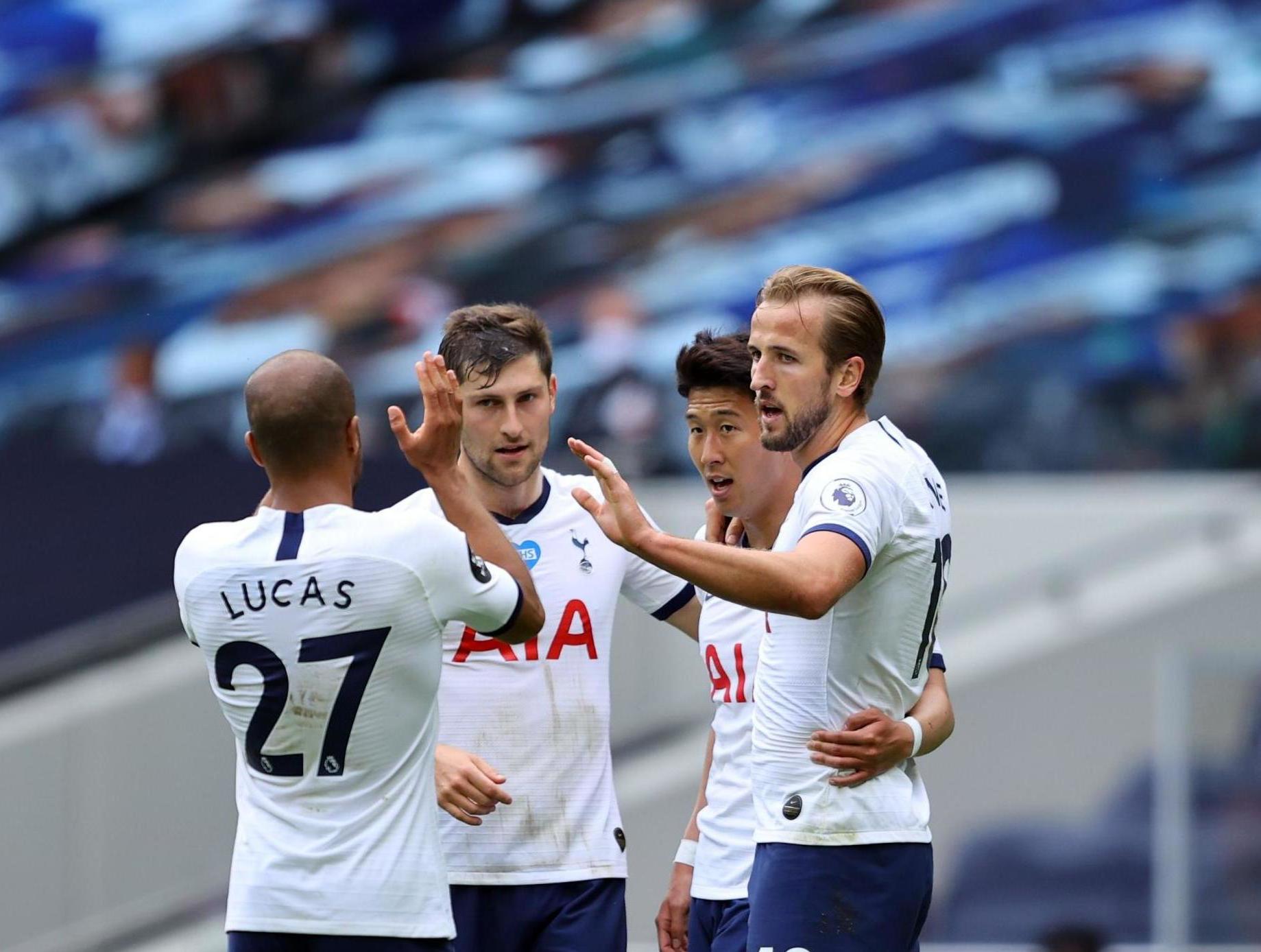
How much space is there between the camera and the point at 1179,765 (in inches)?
342

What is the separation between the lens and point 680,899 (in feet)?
14.6

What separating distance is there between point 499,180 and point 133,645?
265 inches

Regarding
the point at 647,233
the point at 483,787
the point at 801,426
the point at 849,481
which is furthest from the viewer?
the point at 647,233

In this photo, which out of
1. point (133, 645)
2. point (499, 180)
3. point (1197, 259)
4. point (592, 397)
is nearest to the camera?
point (133, 645)

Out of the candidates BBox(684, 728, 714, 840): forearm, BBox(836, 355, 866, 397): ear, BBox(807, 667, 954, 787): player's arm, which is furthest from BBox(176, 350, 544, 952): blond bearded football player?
BBox(684, 728, 714, 840): forearm

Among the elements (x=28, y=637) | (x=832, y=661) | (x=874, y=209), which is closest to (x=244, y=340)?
(x=28, y=637)

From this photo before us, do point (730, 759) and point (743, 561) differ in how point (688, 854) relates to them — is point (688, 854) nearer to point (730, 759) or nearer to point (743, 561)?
point (730, 759)

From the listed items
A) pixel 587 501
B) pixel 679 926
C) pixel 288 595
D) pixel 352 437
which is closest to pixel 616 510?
pixel 587 501

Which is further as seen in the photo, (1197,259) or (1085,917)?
(1197,259)

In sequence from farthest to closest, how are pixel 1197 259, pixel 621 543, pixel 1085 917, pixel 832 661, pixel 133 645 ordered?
pixel 1197 259 < pixel 1085 917 < pixel 133 645 < pixel 832 661 < pixel 621 543

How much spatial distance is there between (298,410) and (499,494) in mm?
1160

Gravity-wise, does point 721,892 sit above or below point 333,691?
below

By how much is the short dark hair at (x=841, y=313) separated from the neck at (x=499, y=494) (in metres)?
0.94

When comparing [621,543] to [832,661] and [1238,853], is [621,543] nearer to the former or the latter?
[832,661]
